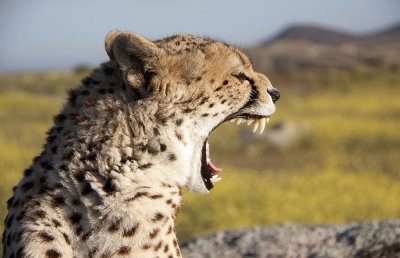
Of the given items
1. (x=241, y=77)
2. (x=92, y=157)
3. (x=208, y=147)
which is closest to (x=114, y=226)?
(x=92, y=157)

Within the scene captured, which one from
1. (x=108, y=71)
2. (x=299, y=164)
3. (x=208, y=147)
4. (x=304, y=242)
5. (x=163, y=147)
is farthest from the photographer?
(x=299, y=164)

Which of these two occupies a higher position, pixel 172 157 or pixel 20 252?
pixel 172 157

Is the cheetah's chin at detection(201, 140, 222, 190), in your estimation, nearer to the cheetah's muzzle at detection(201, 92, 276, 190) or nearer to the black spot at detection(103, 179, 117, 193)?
the cheetah's muzzle at detection(201, 92, 276, 190)

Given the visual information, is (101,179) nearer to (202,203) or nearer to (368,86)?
(202,203)

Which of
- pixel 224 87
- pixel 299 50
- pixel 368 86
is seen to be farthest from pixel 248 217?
pixel 299 50

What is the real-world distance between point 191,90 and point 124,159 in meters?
0.39

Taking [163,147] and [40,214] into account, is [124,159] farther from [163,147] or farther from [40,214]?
[40,214]

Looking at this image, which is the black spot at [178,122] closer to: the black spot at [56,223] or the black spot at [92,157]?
the black spot at [92,157]

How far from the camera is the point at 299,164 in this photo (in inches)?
709

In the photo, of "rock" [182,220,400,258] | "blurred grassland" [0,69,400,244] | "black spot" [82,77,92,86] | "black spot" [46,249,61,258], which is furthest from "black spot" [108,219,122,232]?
"blurred grassland" [0,69,400,244]

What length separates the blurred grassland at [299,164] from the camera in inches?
434

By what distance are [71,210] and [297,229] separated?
9.67 feet

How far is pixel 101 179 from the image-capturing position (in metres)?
2.89

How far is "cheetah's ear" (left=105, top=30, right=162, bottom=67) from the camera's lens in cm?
283
